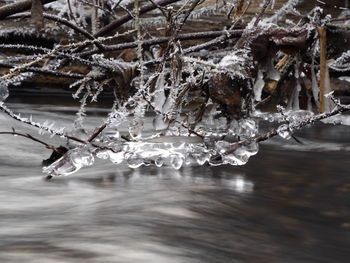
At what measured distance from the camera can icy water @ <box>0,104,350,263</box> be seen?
1.12 meters

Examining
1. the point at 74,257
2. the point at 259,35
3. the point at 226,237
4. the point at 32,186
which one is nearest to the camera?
the point at 74,257

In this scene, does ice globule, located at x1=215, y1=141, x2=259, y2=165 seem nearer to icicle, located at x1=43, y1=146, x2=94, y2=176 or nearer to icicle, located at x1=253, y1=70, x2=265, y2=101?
icicle, located at x1=43, y1=146, x2=94, y2=176

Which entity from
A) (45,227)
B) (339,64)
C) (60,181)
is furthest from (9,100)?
(45,227)

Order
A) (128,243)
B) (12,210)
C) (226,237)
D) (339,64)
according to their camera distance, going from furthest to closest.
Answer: (339,64), (12,210), (226,237), (128,243)

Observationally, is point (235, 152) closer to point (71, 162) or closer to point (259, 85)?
point (71, 162)

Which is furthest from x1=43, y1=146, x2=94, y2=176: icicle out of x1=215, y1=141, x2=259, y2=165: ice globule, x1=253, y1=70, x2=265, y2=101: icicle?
x1=253, y1=70, x2=265, y2=101: icicle

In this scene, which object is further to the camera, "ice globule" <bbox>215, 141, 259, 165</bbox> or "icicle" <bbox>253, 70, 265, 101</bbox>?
"icicle" <bbox>253, 70, 265, 101</bbox>

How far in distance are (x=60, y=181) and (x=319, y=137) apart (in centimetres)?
178

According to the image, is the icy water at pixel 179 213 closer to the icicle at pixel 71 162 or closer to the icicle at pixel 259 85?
the icicle at pixel 71 162

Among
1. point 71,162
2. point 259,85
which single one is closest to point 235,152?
point 71,162

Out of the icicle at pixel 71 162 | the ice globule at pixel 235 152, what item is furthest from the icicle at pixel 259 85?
the icicle at pixel 71 162

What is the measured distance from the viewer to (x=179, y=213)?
4.62ft

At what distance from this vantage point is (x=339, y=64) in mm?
3457

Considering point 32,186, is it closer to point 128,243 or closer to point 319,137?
point 128,243
